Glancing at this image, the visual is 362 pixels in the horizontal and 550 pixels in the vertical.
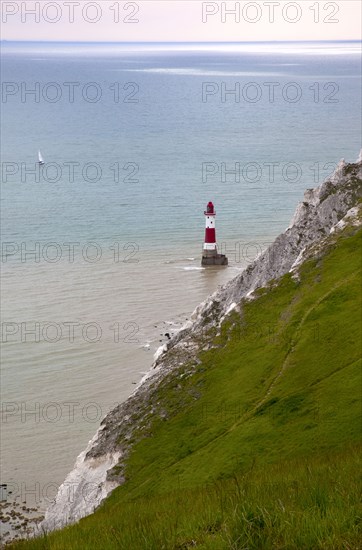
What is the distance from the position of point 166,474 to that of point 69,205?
313 feet

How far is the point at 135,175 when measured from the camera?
150125 millimetres

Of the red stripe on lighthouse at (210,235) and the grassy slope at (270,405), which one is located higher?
the red stripe on lighthouse at (210,235)

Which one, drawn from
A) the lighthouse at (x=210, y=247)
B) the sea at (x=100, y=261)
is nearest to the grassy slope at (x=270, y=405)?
the sea at (x=100, y=261)

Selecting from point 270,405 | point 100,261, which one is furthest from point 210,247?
point 270,405

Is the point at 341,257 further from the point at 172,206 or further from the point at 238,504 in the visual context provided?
the point at 172,206

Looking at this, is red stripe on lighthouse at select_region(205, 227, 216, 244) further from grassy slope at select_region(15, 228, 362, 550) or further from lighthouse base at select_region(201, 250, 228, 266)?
grassy slope at select_region(15, 228, 362, 550)

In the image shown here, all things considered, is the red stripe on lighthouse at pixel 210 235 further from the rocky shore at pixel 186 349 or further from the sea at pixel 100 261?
the rocky shore at pixel 186 349

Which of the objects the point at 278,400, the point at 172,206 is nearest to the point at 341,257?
the point at 278,400

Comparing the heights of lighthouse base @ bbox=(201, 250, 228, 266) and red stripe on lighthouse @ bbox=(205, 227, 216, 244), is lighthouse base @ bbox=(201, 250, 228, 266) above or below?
below

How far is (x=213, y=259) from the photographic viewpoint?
80188 millimetres

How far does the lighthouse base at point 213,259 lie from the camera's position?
262 ft

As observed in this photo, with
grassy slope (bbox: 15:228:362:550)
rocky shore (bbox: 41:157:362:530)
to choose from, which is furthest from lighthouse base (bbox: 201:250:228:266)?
grassy slope (bbox: 15:228:362:550)

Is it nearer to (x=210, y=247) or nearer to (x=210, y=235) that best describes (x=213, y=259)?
(x=210, y=247)

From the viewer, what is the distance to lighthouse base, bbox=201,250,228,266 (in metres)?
79.9
